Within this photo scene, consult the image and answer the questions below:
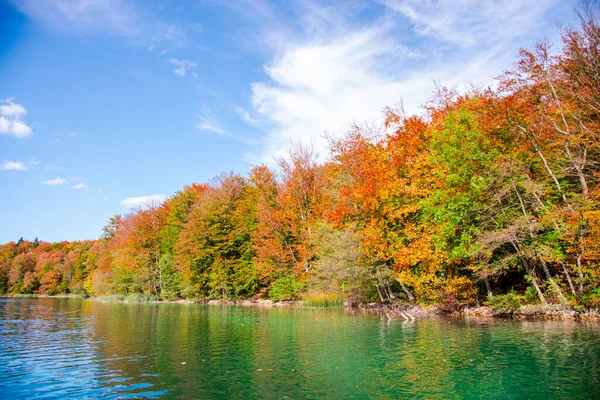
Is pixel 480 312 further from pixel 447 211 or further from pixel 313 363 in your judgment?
pixel 313 363

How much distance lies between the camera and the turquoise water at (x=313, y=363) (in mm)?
8414

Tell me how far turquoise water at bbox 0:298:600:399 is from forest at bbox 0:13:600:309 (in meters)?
5.72

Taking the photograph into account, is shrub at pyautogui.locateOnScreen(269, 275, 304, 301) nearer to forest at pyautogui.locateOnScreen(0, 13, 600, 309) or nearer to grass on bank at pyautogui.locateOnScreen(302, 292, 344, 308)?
forest at pyautogui.locateOnScreen(0, 13, 600, 309)

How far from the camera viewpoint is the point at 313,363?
1118cm

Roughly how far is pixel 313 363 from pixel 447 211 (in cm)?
1654

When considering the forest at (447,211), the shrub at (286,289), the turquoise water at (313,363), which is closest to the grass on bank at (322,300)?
the forest at (447,211)

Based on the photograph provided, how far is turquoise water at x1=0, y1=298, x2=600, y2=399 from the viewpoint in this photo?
8.41 m

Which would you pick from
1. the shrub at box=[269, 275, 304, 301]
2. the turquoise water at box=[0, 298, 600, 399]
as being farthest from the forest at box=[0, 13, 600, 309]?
the turquoise water at box=[0, 298, 600, 399]

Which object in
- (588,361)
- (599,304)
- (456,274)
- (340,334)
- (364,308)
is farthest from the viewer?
(364,308)

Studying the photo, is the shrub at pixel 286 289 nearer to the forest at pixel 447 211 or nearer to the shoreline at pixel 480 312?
the forest at pixel 447 211

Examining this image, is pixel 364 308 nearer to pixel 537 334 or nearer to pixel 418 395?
pixel 537 334

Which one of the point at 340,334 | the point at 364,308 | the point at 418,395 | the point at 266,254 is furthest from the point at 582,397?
the point at 266,254

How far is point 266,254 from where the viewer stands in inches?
1721

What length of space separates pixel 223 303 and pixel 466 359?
4053 cm
